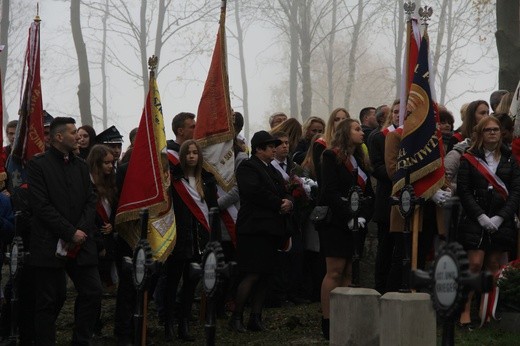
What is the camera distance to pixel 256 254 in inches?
485

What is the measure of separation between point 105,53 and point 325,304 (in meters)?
41.4

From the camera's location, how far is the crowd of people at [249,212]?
10.5 meters

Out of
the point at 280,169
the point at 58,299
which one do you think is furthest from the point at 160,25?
the point at 58,299

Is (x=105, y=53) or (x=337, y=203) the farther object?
(x=105, y=53)

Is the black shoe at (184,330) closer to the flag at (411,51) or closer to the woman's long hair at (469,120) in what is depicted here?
the flag at (411,51)

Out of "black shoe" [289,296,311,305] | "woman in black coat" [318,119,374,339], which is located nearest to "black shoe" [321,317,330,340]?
"woman in black coat" [318,119,374,339]

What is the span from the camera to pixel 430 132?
11992mm

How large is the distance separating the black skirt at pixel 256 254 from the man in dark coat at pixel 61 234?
2143 mm

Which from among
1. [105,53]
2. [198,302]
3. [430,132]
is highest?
[105,53]

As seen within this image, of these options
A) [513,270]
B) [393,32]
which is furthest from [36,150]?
[393,32]

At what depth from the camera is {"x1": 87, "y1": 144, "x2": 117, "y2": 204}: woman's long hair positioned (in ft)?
38.5

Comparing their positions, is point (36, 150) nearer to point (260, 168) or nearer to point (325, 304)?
point (260, 168)

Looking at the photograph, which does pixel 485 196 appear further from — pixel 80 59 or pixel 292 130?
pixel 80 59

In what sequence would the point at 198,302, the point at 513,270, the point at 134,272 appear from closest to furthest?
the point at 134,272
the point at 513,270
the point at 198,302
